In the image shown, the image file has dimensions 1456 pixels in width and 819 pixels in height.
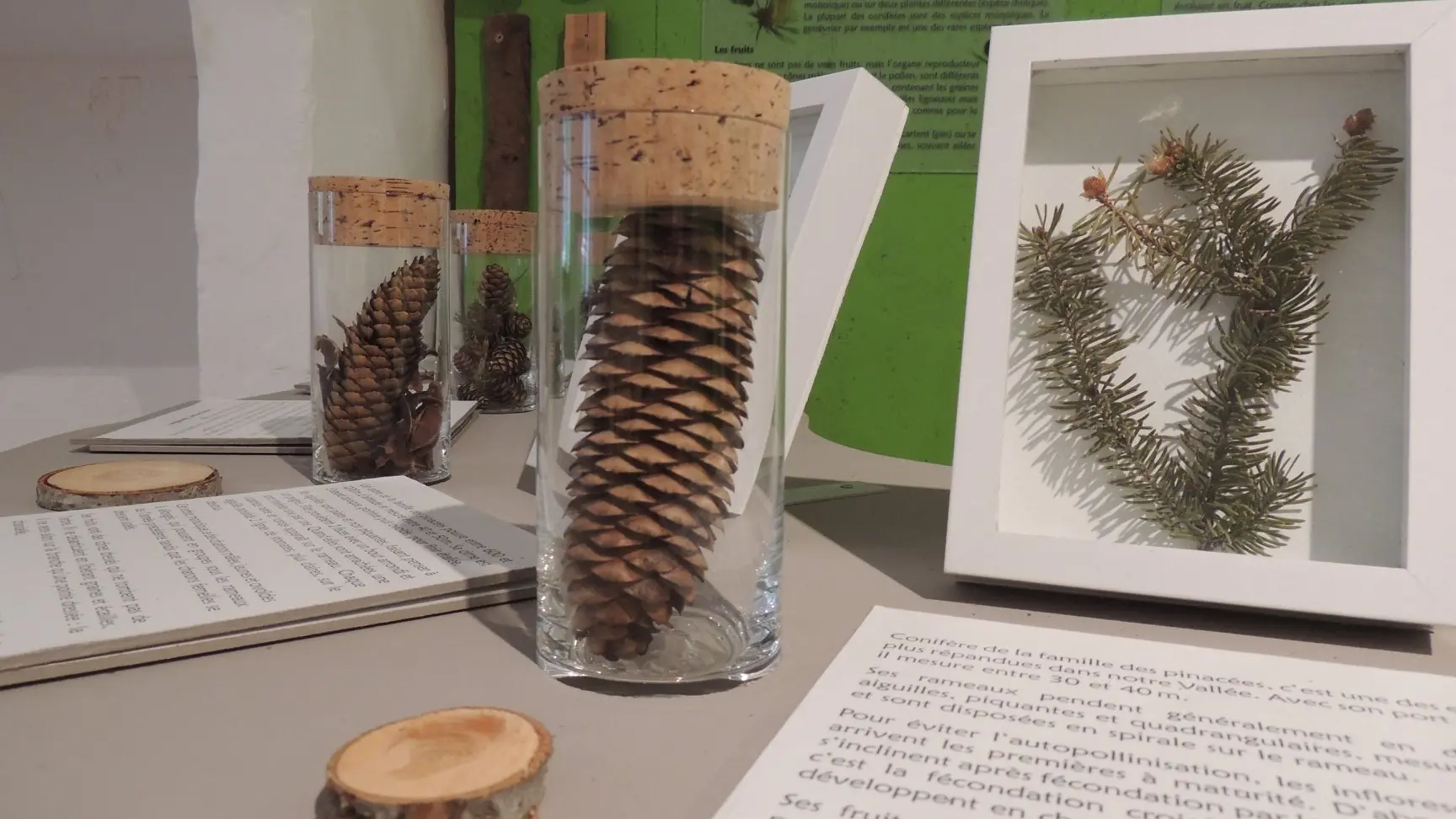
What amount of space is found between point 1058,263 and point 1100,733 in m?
0.32

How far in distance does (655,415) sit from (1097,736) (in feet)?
0.69

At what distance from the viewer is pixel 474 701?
41 centimetres

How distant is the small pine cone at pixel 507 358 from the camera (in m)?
1.27

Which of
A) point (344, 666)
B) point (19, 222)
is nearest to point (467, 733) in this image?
point (344, 666)

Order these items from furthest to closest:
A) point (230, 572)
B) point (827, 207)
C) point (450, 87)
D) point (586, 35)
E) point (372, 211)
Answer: point (450, 87) < point (586, 35) < point (372, 211) < point (827, 207) < point (230, 572)

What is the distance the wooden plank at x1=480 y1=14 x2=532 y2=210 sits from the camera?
159 centimetres

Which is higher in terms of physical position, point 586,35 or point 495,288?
point 586,35

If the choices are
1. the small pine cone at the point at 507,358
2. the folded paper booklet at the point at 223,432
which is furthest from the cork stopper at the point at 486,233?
the folded paper booklet at the point at 223,432

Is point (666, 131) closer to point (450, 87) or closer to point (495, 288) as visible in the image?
point (495, 288)

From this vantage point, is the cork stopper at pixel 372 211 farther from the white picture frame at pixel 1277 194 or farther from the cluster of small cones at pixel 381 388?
the white picture frame at pixel 1277 194

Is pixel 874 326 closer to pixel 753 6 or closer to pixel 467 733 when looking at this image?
pixel 753 6

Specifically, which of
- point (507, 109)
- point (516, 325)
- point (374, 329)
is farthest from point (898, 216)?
point (374, 329)

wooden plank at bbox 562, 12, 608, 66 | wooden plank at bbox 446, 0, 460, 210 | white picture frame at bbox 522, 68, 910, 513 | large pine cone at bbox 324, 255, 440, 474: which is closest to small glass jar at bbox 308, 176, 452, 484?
large pine cone at bbox 324, 255, 440, 474

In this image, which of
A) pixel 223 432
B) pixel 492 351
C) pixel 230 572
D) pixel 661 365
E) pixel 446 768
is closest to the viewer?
pixel 446 768
